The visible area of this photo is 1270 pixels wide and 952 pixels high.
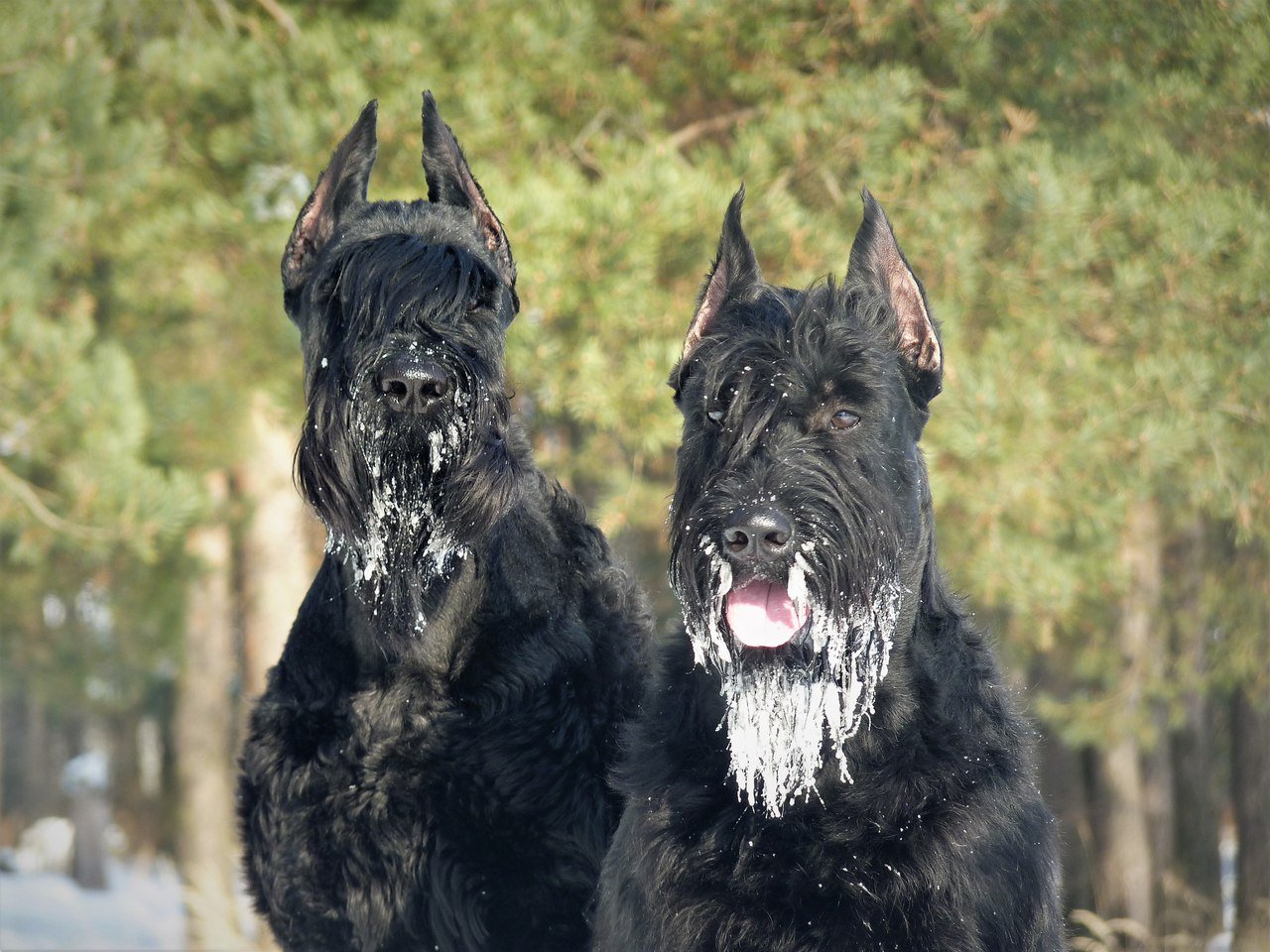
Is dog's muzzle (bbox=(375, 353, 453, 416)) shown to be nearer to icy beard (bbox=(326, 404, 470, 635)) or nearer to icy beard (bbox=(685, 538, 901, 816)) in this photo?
icy beard (bbox=(326, 404, 470, 635))

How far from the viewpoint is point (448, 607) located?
427 centimetres

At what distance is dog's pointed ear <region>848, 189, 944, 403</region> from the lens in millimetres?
3535

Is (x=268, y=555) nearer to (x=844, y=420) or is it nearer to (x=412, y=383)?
(x=412, y=383)

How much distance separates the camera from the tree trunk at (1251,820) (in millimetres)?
12133

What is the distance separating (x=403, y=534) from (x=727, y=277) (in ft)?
4.14

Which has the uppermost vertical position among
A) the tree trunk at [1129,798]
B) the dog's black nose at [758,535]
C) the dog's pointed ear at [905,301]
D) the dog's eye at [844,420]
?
the dog's pointed ear at [905,301]

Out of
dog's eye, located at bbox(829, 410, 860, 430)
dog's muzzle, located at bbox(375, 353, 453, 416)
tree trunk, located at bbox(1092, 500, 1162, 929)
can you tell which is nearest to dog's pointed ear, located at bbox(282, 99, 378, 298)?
dog's muzzle, located at bbox(375, 353, 453, 416)

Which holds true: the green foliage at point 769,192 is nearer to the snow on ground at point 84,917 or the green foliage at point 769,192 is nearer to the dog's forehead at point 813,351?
the dog's forehead at point 813,351

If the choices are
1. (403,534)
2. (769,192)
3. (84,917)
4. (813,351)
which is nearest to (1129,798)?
(769,192)

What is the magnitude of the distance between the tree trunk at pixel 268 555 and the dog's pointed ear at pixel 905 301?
8.60 meters

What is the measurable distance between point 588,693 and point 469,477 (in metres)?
0.75

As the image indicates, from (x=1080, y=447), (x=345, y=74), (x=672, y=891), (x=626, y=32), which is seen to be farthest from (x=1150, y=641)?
(x=672, y=891)

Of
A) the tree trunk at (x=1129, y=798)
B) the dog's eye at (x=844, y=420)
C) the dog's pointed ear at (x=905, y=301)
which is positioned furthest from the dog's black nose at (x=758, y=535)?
the tree trunk at (x=1129, y=798)

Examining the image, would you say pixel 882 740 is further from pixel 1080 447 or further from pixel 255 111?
pixel 255 111
